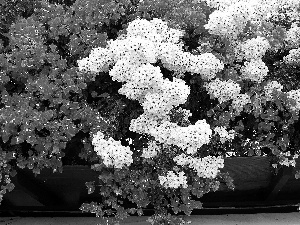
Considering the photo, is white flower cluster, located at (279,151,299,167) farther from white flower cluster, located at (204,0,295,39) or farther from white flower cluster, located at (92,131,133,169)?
white flower cluster, located at (92,131,133,169)

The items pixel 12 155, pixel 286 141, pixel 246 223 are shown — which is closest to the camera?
pixel 12 155

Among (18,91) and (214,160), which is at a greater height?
(18,91)

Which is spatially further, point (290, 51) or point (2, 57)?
point (290, 51)

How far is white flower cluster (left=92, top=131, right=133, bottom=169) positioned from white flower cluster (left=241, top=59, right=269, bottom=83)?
815 mm

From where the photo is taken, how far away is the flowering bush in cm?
267

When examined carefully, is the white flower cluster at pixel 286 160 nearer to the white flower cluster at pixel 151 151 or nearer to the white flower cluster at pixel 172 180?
the white flower cluster at pixel 172 180

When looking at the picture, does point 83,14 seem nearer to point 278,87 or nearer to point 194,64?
point 194,64

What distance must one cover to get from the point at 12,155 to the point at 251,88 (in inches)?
53.1

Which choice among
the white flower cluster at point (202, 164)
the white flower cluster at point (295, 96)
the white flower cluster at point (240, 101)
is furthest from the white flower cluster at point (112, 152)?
the white flower cluster at point (295, 96)

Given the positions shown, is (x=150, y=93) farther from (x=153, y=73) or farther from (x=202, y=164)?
(x=202, y=164)

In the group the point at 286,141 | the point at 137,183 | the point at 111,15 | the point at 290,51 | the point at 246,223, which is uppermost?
the point at 111,15

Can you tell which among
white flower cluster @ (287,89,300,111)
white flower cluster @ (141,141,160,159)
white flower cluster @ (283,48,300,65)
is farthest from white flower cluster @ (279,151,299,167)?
white flower cluster @ (141,141,160,159)

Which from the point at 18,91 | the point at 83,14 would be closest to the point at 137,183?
the point at 18,91

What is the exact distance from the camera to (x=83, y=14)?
10.1ft
